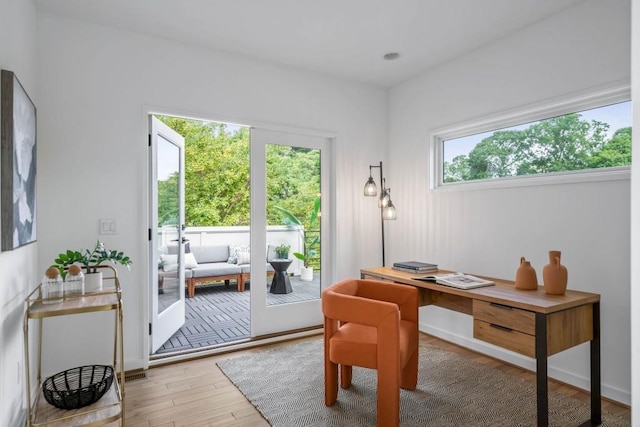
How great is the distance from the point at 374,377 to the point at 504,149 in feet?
7.07

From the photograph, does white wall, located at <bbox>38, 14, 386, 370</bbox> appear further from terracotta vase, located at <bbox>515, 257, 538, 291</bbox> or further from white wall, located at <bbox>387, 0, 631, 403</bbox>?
terracotta vase, located at <bbox>515, 257, 538, 291</bbox>

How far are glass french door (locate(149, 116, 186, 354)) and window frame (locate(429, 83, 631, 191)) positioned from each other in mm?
2541

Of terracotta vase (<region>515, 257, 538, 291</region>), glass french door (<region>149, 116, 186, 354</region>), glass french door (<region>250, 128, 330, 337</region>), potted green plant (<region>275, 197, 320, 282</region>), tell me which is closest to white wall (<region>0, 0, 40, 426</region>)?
glass french door (<region>149, 116, 186, 354</region>)

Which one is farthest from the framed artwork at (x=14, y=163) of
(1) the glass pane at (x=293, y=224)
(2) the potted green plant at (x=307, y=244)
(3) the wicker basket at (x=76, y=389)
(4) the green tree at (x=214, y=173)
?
(4) the green tree at (x=214, y=173)

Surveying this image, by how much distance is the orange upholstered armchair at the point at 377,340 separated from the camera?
6.36 ft

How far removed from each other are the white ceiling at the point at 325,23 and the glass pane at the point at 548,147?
0.78 m

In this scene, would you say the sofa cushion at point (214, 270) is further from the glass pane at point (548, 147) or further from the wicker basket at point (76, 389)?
the glass pane at point (548, 147)

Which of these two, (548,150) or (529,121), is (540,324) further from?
(529,121)

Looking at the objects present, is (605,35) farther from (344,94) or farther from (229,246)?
(229,246)

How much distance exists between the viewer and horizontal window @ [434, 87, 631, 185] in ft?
8.05

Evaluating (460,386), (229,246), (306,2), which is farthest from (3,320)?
(229,246)

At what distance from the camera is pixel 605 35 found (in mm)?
2361

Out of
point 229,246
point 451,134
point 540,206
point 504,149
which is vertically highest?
point 451,134

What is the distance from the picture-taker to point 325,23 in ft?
9.12
